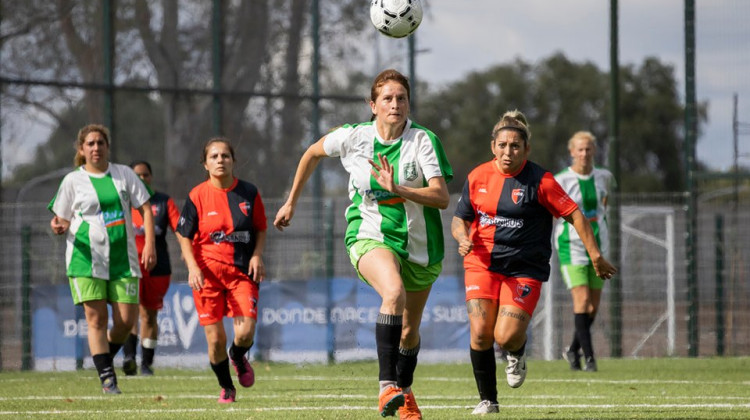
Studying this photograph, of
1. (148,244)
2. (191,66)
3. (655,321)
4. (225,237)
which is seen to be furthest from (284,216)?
(655,321)

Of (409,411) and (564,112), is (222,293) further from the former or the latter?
(564,112)

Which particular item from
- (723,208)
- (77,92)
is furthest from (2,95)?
(723,208)

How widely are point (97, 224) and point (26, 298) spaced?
439 cm

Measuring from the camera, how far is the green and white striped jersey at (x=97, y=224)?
10.1 metres

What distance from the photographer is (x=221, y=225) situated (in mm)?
9477

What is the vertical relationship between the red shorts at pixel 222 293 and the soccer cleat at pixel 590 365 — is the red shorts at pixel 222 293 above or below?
above

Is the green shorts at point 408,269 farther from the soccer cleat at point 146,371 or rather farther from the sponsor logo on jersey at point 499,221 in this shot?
the soccer cleat at point 146,371

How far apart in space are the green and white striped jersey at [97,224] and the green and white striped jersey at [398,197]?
3.45 meters

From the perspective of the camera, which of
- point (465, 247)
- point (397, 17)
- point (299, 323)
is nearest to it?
point (465, 247)

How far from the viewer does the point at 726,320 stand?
614 inches

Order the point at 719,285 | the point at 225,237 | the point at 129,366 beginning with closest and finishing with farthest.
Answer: the point at 225,237 → the point at 129,366 → the point at 719,285

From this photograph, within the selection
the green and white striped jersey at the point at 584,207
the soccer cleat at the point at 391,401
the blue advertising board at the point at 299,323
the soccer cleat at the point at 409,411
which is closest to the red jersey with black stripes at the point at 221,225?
the soccer cleat at the point at 409,411

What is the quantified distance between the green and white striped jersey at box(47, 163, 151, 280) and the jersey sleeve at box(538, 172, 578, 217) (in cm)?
404

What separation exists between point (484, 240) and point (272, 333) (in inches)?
276
